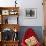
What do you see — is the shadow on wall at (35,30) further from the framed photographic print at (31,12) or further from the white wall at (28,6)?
the framed photographic print at (31,12)

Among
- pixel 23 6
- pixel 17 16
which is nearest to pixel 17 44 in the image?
pixel 17 16

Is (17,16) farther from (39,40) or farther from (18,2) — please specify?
(39,40)

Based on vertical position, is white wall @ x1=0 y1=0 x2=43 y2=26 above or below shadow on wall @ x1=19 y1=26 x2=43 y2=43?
above

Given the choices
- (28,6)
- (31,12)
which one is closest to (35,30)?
(31,12)

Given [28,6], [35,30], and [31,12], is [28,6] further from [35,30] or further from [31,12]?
[35,30]

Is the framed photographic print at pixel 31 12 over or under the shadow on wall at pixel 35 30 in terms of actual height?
over

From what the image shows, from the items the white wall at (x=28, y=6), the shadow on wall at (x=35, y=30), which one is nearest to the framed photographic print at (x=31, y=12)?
the white wall at (x=28, y=6)

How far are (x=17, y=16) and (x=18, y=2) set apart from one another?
51cm

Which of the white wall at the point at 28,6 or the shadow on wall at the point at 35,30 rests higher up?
the white wall at the point at 28,6

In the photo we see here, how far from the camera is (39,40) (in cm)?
555

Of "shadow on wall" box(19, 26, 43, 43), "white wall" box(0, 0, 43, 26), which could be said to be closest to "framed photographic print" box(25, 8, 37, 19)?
"white wall" box(0, 0, 43, 26)

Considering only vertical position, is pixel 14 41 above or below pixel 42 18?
below

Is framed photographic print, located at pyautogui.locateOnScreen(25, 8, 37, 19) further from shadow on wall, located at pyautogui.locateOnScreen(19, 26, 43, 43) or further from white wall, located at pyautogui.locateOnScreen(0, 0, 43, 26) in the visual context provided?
shadow on wall, located at pyautogui.locateOnScreen(19, 26, 43, 43)

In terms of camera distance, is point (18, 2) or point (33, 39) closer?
point (33, 39)
